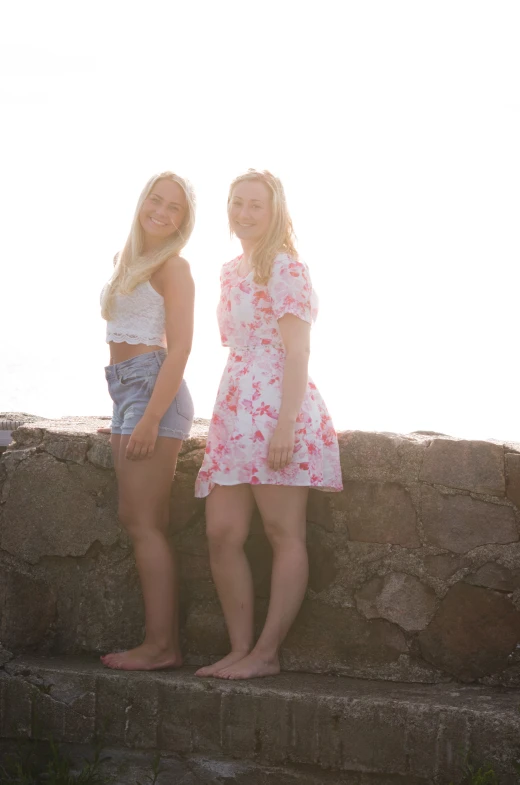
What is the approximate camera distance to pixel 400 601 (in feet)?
10.2

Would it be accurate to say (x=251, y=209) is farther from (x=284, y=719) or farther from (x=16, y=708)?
(x=16, y=708)

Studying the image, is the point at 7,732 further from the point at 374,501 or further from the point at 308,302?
the point at 308,302

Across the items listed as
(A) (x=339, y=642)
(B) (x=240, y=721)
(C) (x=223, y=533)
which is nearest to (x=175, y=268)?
(C) (x=223, y=533)

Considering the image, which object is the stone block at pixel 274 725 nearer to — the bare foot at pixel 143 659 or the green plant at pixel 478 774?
the bare foot at pixel 143 659

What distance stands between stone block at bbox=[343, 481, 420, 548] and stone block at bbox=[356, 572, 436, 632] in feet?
0.43

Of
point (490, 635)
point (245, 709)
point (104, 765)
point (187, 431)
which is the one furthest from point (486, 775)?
point (187, 431)

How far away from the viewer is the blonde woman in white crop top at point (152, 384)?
3146mm

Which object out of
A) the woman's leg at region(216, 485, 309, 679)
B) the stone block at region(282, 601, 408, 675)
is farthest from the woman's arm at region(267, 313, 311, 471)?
the stone block at region(282, 601, 408, 675)

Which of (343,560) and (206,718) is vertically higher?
(343,560)

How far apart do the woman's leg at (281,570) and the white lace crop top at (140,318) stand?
663mm

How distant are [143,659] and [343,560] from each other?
748mm

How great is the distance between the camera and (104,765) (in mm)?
2992

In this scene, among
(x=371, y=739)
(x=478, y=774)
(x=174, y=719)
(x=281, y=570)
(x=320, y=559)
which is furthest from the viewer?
(x=320, y=559)

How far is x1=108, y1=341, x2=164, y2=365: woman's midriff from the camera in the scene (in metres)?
3.26
